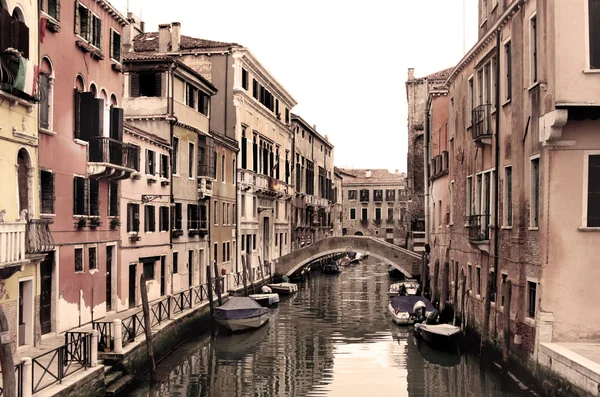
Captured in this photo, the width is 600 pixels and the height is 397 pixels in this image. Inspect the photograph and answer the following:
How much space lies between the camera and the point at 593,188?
11.7 meters

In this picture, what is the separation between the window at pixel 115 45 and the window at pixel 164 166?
13.4 feet

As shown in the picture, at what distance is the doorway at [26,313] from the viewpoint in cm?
1288

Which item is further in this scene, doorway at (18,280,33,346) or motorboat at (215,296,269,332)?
motorboat at (215,296,269,332)

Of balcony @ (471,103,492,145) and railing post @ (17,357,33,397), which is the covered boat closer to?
balcony @ (471,103,492,145)

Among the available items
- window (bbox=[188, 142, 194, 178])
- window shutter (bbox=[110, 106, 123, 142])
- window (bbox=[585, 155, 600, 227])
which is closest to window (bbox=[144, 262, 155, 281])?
window (bbox=[188, 142, 194, 178])

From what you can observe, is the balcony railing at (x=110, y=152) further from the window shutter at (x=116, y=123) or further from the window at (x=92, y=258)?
the window at (x=92, y=258)

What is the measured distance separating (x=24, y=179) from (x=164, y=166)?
8778mm

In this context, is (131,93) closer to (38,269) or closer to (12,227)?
(38,269)

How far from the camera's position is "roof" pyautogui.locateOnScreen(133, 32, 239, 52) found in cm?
2897

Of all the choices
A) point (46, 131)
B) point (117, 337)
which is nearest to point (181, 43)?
point (46, 131)

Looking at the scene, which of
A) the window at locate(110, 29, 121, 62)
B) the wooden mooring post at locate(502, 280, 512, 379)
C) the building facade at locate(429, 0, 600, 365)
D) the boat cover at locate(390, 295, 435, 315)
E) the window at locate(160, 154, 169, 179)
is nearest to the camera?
the building facade at locate(429, 0, 600, 365)

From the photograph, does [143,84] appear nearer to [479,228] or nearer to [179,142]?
[179,142]

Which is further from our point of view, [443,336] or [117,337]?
[443,336]

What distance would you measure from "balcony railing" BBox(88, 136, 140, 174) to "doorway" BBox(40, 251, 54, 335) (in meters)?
2.73
